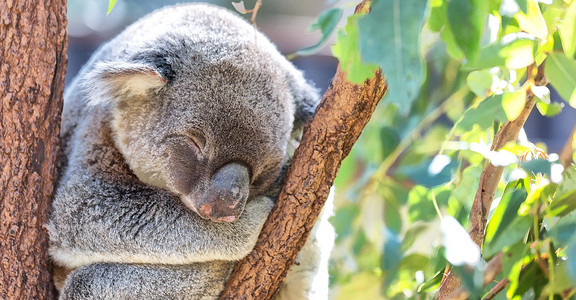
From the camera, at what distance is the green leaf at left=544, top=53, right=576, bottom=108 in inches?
60.2

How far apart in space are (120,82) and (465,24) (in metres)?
1.36

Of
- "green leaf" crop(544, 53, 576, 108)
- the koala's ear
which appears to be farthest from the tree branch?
the koala's ear

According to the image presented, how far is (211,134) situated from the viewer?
78.5 inches

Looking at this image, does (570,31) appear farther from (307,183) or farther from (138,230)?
(138,230)

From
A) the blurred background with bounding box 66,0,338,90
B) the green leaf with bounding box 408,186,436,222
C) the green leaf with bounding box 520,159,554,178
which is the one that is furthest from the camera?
the blurred background with bounding box 66,0,338,90

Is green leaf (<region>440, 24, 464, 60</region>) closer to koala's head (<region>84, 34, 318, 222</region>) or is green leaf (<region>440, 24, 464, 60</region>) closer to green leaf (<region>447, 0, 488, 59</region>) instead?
green leaf (<region>447, 0, 488, 59</region>)

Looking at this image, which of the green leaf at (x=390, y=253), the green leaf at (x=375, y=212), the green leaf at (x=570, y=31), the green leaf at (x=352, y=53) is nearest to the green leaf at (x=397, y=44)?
the green leaf at (x=352, y=53)

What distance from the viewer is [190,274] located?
2125 millimetres

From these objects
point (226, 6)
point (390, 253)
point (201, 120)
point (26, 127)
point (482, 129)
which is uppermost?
point (226, 6)

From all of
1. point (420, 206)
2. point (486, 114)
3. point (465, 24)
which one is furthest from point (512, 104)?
point (420, 206)

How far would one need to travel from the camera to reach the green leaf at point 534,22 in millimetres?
1474

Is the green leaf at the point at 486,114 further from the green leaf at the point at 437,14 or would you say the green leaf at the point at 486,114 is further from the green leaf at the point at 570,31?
the green leaf at the point at 437,14

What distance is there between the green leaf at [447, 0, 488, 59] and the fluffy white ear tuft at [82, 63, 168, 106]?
120cm

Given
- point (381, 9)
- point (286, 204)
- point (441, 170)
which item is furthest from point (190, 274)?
point (381, 9)
